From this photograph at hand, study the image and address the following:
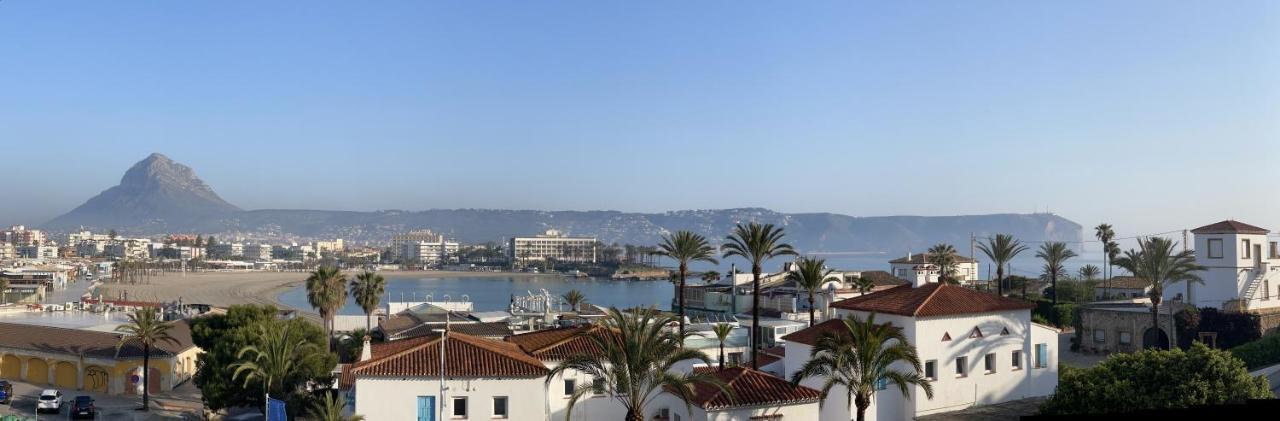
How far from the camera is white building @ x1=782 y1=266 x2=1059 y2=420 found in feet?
97.2

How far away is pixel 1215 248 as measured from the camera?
47219 millimetres

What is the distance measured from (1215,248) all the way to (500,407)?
3990 centimetres

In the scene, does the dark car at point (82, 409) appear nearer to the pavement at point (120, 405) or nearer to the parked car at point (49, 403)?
the pavement at point (120, 405)

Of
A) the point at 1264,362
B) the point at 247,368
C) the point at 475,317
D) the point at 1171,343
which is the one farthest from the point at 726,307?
the point at 247,368

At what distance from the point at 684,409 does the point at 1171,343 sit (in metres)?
Answer: 29.8

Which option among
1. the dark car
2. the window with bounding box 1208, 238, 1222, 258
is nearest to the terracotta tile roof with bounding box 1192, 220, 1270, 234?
the window with bounding box 1208, 238, 1222, 258

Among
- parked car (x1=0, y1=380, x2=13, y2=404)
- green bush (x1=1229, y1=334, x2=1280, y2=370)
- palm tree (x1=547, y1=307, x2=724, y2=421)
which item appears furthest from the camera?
green bush (x1=1229, y1=334, x2=1280, y2=370)

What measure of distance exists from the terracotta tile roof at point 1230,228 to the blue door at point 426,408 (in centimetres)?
4140

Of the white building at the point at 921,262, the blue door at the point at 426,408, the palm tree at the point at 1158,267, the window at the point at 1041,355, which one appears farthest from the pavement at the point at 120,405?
the white building at the point at 921,262

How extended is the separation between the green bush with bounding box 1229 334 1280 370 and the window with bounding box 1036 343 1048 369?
33.9ft

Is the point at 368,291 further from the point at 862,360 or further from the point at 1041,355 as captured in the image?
the point at 1041,355

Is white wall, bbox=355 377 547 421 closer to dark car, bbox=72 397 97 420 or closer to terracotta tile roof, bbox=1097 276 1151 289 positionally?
dark car, bbox=72 397 97 420

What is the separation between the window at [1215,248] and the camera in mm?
46875

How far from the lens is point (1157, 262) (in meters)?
41.3
